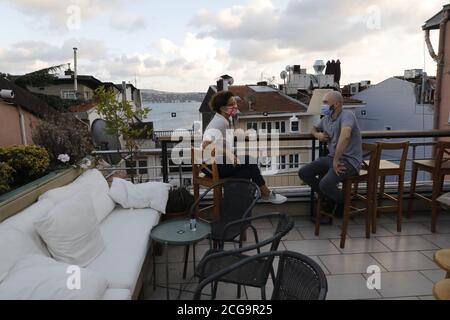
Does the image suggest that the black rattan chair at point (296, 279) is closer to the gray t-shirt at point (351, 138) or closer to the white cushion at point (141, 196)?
the white cushion at point (141, 196)

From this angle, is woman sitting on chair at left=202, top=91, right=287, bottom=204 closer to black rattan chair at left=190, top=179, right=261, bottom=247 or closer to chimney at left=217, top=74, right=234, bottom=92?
black rattan chair at left=190, top=179, right=261, bottom=247

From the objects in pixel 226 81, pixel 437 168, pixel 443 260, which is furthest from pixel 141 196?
pixel 226 81

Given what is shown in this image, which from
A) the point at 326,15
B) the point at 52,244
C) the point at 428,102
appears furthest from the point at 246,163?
the point at 428,102

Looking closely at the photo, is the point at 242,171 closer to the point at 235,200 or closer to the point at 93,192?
the point at 235,200

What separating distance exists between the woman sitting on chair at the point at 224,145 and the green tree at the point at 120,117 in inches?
42.8

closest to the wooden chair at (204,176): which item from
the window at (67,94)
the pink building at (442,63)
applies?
the pink building at (442,63)

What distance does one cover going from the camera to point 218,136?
3213 millimetres

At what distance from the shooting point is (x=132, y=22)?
3936 mm

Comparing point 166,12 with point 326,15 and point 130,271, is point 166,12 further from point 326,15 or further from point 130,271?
point 130,271

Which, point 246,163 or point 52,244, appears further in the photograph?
point 246,163

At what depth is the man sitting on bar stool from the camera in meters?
3.05

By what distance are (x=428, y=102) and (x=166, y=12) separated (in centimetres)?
1156

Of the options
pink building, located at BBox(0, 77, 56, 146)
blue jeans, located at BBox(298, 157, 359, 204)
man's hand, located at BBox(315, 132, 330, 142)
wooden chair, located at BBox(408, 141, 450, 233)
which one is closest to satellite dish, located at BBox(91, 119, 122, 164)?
pink building, located at BBox(0, 77, 56, 146)

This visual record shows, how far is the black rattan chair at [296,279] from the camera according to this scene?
1.24 meters
